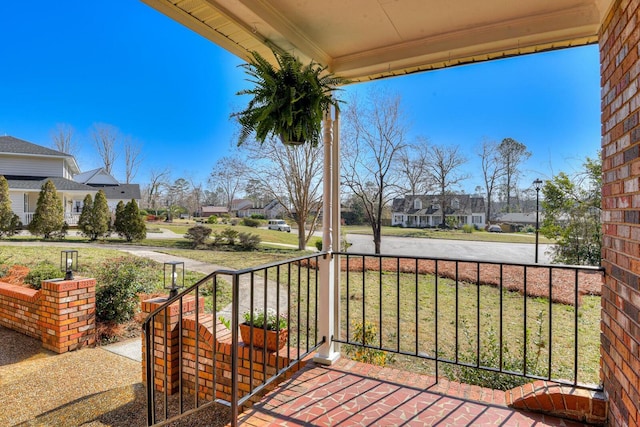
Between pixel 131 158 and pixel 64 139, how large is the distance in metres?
0.66

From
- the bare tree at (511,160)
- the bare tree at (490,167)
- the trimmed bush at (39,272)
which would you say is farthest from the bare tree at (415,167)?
the trimmed bush at (39,272)

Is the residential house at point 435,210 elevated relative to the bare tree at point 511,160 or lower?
lower

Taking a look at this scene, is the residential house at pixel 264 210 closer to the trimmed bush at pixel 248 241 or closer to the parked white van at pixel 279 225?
the parked white van at pixel 279 225

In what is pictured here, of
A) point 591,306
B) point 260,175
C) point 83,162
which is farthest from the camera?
point 260,175

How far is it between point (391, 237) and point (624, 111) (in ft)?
11.1

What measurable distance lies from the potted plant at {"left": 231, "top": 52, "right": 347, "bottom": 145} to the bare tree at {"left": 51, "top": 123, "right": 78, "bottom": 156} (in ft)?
8.53

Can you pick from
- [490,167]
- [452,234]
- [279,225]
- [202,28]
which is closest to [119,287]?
[279,225]

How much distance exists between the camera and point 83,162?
12.1ft

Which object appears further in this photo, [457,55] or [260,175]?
[260,175]

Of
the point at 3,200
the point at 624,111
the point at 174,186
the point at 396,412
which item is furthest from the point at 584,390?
the point at 3,200

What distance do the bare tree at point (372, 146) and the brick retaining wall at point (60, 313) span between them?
3.63 m

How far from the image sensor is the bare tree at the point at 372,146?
199 inches

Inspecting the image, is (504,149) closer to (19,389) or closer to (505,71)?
(505,71)

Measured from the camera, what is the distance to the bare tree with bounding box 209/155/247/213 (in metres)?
5.29
